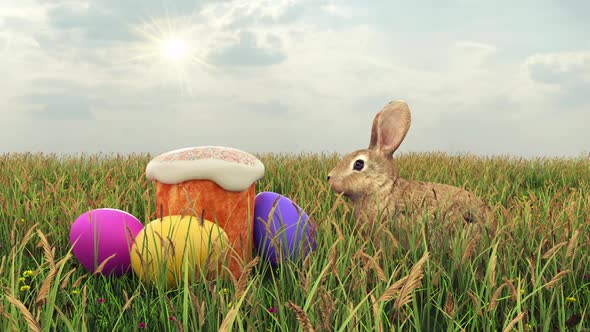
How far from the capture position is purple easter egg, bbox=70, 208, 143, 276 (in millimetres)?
3010

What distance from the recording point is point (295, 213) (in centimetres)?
336

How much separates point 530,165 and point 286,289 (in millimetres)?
6754

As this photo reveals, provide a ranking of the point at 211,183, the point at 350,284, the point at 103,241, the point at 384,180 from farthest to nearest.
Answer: the point at 384,180, the point at 211,183, the point at 103,241, the point at 350,284

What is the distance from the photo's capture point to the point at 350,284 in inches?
82.1

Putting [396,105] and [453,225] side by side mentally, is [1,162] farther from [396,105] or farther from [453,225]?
[453,225]

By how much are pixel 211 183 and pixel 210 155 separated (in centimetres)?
16

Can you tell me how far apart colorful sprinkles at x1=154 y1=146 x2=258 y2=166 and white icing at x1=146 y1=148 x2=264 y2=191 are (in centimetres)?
3

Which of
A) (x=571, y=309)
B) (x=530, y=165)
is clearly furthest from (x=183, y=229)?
(x=530, y=165)

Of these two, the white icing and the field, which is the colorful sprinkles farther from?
the field

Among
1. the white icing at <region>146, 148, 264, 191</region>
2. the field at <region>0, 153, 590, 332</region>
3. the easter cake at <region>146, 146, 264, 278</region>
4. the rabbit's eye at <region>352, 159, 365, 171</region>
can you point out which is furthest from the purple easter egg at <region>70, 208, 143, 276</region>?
the rabbit's eye at <region>352, 159, 365, 171</region>

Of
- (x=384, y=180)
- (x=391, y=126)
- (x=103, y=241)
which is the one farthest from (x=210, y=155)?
(x=391, y=126)

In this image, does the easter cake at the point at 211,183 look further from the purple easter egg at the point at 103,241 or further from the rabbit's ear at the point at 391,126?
the rabbit's ear at the point at 391,126

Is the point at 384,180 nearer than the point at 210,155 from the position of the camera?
No

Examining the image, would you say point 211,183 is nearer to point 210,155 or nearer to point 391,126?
point 210,155
